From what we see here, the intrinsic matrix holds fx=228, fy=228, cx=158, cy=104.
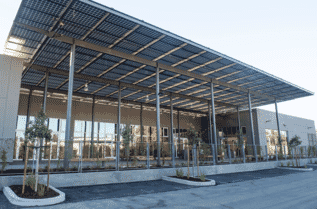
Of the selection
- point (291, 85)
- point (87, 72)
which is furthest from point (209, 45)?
point (291, 85)

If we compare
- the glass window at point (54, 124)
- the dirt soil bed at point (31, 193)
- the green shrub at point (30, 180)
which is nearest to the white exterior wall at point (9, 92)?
the green shrub at point (30, 180)

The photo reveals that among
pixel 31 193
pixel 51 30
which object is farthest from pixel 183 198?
pixel 51 30

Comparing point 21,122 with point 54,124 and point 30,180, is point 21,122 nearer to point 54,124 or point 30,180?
point 54,124

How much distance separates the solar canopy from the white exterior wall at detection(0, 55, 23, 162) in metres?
0.72

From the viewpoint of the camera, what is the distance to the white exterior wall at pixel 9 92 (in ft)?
44.2

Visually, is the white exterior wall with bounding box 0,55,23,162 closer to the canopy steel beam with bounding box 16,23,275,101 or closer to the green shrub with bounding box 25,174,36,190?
the canopy steel beam with bounding box 16,23,275,101

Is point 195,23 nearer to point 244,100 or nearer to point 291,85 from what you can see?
point 291,85

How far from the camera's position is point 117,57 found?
14.6m

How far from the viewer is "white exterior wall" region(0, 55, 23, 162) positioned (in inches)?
530

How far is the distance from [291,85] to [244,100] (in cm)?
636

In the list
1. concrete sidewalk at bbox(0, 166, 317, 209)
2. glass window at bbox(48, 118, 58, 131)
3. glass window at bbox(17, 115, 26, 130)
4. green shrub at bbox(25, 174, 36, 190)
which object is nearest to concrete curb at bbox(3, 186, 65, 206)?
concrete sidewalk at bbox(0, 166, 317, 209)

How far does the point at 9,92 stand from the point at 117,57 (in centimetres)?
691

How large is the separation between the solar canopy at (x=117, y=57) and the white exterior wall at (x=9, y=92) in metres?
0.72

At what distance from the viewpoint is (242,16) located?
54.7ft
